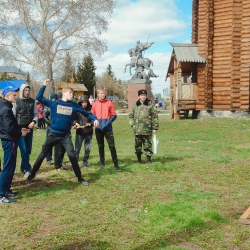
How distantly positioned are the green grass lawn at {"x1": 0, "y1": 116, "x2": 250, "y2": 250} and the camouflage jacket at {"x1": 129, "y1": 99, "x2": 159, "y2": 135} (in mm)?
897

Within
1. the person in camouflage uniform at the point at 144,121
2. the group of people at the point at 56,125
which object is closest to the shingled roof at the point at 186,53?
the person in camouflage uniform at the point at 144,121

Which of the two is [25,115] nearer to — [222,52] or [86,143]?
[86,143]

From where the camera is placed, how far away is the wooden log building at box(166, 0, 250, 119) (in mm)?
20547

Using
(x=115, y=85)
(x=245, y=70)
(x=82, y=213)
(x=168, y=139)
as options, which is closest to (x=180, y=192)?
(x=82, y=213)

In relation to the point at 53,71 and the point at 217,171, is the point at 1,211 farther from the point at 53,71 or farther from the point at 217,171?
the point at 53,71

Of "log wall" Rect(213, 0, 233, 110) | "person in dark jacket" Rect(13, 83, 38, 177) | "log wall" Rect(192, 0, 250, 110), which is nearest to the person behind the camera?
"person in dark jacket" Rect(13, 83, 38, 177)

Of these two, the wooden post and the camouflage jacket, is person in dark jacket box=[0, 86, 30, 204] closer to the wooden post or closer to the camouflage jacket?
the camouflage jacket

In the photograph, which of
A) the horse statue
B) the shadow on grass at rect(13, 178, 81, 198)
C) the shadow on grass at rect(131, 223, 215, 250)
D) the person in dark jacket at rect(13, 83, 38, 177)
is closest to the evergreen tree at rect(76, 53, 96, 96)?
the horse statue

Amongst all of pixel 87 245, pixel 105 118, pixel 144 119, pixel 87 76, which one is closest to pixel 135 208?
pixel 87 245

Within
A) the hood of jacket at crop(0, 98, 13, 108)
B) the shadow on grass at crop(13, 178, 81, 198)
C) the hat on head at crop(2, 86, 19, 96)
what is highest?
the hat on head at crop(2, 86, 19, 96)

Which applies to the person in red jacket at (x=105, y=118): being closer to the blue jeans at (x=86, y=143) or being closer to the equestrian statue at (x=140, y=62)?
the blue jeans at (x=86, y=143)

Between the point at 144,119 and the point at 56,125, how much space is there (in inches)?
101

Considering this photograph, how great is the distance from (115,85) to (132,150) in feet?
209

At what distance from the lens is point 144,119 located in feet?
27.3
